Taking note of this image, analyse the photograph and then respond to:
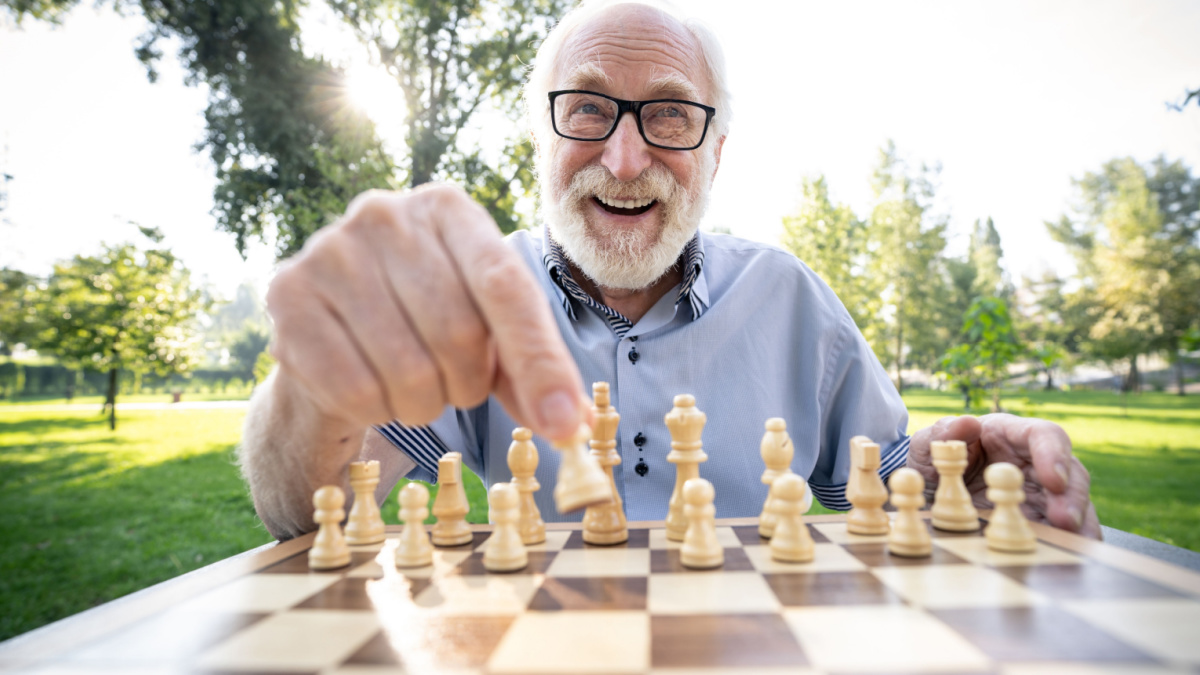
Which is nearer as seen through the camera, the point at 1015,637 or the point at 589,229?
the point at 1015,637

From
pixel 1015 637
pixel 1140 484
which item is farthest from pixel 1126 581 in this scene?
pixel 1140 484

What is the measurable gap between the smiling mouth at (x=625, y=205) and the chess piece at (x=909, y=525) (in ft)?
4.54

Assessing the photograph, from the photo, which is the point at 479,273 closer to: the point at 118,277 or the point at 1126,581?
the point at 1126,581

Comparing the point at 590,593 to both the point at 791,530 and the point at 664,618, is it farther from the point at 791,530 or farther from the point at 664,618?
the point at 791,530

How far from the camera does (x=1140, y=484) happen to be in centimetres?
762

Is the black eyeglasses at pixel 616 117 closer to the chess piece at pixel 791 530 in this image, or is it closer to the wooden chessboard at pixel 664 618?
the chess piece at pixel 791 530

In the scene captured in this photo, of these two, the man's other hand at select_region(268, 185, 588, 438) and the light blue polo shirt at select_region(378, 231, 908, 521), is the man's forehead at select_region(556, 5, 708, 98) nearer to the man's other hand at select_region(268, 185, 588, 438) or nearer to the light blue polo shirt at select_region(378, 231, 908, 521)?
the light blue polo shirt at select_region(378, 231, 908, 521)

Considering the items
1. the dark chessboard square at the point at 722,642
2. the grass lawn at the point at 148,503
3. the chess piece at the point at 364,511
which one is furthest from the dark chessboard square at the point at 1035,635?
the grass lawn at the point at 148,503

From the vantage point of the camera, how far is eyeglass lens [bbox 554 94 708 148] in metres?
2.26

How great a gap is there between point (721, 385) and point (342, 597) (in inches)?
56.1

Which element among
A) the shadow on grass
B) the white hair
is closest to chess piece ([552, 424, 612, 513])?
the white hair

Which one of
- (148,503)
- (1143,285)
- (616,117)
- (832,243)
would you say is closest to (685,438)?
(616,117)

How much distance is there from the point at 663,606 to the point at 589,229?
5.33 feet

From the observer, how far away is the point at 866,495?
52.6 inches
